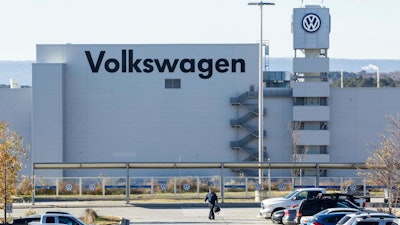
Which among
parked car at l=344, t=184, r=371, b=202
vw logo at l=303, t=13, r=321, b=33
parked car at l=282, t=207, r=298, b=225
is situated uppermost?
vw logo at l=303, t=13, r=321, b=33

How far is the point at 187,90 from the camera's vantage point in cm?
8512

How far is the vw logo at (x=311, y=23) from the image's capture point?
261 ft

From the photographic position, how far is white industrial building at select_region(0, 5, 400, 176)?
84.3m

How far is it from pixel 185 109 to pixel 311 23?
13963mm

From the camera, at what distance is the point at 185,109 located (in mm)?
85125

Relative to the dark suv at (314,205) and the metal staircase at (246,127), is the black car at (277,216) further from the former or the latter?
the metal staircase at (246,127)

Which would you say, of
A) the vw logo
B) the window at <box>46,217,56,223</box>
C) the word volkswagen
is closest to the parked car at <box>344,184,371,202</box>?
the vw logo

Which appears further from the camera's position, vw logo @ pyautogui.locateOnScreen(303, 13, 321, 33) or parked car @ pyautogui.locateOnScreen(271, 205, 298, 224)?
vw logo @ pyautogui.locateOnScreen(303, 13, 321, 33)

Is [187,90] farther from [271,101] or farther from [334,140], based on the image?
[334,140]

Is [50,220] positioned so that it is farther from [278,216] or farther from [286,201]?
[286,201]

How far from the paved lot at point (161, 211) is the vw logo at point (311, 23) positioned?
90.6ft

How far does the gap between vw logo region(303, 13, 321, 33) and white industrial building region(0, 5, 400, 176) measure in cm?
549

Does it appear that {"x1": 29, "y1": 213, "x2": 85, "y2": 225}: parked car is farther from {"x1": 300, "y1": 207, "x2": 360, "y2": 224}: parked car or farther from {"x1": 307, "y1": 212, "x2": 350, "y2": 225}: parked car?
{"x1": 300, "y1": 207, "x2": 360, "y2": 224}: parked car

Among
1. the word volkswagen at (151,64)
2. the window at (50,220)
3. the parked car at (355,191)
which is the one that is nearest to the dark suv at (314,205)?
the window at (50,220)
